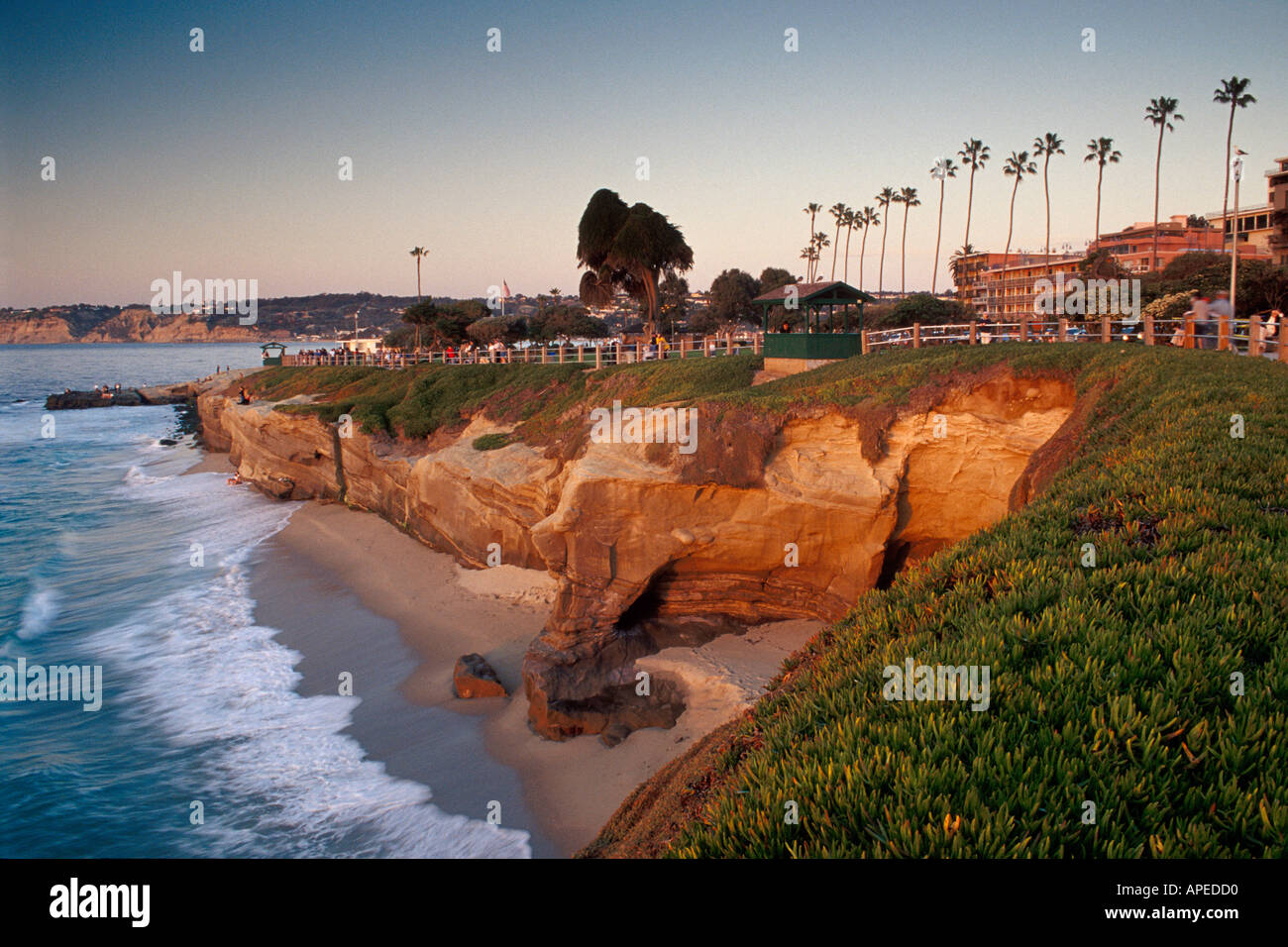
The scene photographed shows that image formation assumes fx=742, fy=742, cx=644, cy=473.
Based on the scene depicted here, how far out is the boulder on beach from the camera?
1623 centimetres

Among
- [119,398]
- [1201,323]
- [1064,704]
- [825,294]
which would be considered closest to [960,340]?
[825,294]

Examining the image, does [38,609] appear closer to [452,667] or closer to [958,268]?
[452,667]

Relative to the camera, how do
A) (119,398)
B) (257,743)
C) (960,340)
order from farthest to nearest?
(119,398) → (960,340) → (257,743)

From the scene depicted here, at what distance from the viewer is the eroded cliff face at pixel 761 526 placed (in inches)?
626

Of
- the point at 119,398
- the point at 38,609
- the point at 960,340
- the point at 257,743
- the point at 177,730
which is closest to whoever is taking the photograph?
the point at 257,743

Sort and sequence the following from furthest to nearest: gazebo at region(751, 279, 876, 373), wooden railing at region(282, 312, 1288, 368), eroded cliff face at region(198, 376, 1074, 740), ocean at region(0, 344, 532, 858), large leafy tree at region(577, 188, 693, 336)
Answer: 1. large leafy tree at region(577, 188, 693, 336)
2. gazebo at region(751, 279, 876, 373)
3. wooden railing at region(282, 312, 1288, 368)
4. eroded cliff face at region(198, 376, 1074, 740)
5. ocean at region(0, 344, 532, 858)

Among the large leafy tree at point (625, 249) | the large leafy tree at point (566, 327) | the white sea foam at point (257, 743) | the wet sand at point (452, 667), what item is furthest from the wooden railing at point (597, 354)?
the white sea foam at point (257, 743)

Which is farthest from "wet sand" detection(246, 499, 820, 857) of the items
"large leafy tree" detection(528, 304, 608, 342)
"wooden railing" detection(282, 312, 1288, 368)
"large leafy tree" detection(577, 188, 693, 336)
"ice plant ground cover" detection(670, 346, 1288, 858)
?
"large leafy tree" detection(528, 304, 608, 342)

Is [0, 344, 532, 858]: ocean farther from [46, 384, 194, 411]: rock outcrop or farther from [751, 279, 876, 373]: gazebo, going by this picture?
[46, 384, 194, 411]: rock outcrop

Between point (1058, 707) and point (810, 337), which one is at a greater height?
point (810, 337)

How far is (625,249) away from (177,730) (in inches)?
1455

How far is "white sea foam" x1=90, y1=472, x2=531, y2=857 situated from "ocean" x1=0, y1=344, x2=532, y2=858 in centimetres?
3

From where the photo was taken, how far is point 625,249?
4575 centimetres
